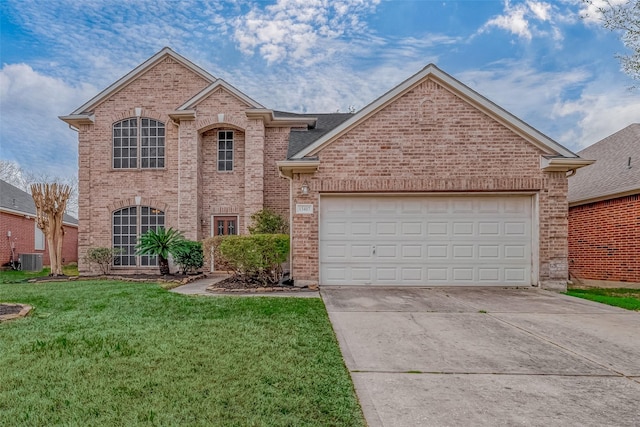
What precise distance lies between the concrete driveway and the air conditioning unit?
18.8m

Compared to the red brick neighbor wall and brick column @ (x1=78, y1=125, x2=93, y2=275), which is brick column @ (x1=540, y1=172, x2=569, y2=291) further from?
brick column @ (x1=78, y1=125, x2=93, y2=275)

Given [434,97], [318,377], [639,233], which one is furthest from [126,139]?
[639,233]

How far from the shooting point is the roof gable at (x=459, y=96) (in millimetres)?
9250

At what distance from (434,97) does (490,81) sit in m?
10.7

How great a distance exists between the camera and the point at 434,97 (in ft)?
31.5

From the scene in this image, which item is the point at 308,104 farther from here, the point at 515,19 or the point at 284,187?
the point at 515,19

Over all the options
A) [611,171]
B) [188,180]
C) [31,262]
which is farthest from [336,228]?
[31,262]

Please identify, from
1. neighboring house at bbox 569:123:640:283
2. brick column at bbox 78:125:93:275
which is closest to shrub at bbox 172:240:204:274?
brick column at bbox 78:125:93:275

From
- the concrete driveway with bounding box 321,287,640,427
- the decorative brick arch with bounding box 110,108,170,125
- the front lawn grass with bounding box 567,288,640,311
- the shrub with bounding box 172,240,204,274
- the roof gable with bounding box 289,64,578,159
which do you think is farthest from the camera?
the decorative brick arch with bounding box 110,108,170,125

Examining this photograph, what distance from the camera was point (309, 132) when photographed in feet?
46.5

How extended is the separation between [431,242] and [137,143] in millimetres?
12033

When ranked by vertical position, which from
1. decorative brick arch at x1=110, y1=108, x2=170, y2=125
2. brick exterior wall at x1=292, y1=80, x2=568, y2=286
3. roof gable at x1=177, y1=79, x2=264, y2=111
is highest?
roof gable at x1=177, y1=79, x2=264, y2=111

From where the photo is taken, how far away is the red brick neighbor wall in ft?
36.6

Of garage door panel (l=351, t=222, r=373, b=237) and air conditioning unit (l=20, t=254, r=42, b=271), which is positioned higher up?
garage door panel (l=351, t=222, r=373, b=237)
